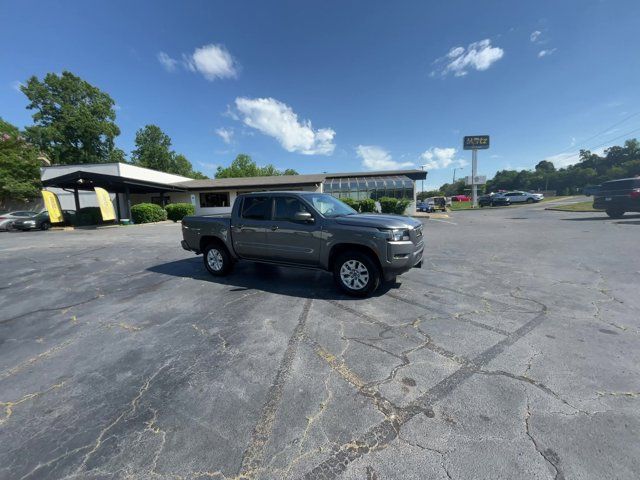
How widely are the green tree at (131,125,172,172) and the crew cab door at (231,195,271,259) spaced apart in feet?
233

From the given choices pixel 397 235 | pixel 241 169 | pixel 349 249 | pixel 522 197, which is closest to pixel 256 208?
pixel 349 249

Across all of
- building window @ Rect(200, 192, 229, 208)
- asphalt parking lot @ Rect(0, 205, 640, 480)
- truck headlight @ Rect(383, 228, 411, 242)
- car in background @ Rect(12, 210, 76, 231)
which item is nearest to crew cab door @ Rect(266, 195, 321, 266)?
asphalt parking lot @ Rect(0, 205, 640, 480)

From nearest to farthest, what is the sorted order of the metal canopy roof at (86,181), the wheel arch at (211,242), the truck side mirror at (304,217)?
the truck side mirror at (304,217) → the wheel arch at (211,242) → the metal canopy roof at (86,181)

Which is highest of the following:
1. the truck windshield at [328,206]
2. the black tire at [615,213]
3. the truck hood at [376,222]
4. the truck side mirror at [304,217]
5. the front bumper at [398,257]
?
the truck windshield at [328,206]

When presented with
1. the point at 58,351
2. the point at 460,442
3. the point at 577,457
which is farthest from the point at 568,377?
the point at 58,351

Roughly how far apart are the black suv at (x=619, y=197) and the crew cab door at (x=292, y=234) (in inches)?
757

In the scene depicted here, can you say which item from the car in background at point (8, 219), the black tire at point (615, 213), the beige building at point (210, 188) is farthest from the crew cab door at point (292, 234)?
the car in background at point (8, 219)

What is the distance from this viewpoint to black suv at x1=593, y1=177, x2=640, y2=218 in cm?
1489

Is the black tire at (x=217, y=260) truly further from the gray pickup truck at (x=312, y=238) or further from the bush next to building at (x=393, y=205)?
the bush next to building at (x=393, y=205)

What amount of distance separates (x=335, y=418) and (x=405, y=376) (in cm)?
91

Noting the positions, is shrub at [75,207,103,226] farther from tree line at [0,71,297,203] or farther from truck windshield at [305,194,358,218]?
truck windshield at [305,194,358,218]

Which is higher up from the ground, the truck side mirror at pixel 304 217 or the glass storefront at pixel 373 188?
the glass storefront at pixel 373 188

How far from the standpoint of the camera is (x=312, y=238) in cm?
527

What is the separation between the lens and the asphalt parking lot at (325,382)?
1.97m
